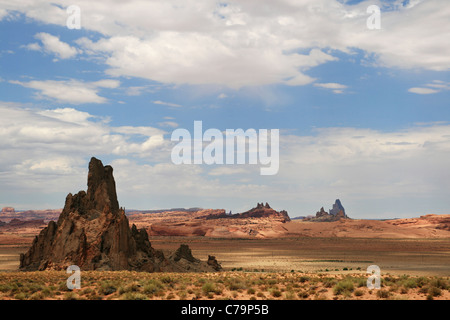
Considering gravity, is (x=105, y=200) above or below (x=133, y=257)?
above

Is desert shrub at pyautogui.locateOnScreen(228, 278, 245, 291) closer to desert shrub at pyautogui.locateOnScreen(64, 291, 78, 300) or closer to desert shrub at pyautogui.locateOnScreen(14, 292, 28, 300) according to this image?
desert shrub at pyautogui.locateOnScreen(64, 291, 78, 300)

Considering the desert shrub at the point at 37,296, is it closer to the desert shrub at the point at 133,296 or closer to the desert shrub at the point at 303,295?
the desert shrub at the point at 133,296

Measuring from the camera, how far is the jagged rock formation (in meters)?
46.2

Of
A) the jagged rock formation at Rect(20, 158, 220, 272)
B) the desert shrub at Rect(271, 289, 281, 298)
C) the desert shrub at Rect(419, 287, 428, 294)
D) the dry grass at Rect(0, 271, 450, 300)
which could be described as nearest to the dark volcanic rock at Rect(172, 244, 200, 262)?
the jagged rock formation at Rect(20, 158, 220, 272)

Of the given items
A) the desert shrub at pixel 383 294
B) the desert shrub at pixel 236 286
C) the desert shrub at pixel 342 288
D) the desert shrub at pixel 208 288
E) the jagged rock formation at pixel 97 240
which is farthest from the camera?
the jagged rock formation at pixel 97 240

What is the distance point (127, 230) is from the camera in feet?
154

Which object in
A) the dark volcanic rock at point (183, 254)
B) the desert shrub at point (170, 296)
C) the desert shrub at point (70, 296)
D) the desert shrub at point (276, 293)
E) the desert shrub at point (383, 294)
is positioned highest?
the desert shrub at point (383, 294)

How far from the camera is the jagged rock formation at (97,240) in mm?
46219

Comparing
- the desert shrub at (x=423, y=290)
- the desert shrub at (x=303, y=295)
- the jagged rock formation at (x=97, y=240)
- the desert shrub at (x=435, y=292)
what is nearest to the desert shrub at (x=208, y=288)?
the desert shrub at (x=303, y=295)

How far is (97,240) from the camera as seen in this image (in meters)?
47.4
